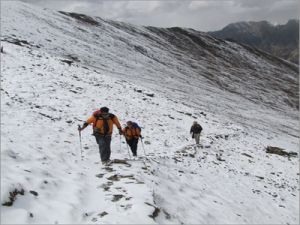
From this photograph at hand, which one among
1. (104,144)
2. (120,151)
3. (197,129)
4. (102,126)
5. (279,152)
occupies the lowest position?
(279,152)

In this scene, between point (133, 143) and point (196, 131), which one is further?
point (196, 131)

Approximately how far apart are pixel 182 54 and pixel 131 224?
80600mm

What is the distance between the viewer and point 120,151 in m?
17.5

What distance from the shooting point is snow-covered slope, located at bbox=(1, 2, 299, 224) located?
952 cm

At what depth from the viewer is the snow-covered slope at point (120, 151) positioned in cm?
952

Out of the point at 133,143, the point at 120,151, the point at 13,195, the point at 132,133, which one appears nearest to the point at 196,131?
the point at 120,151

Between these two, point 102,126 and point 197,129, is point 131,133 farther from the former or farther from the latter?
point 197,129

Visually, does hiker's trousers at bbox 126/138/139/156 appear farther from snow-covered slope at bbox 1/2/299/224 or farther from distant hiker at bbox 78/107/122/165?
distant hiker at bbox 78/107/122/165

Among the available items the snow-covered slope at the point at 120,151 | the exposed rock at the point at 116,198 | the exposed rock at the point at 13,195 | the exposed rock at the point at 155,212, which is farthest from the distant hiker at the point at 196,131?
the exposed rock at the point at 13,195

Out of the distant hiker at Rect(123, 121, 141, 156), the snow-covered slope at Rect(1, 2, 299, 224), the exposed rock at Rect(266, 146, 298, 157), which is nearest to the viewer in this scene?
the snow-covered slope at Rect(1, 2, 299, 224)

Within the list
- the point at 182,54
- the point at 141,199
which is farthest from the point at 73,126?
the point at 182,54

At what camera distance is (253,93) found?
67.8 m

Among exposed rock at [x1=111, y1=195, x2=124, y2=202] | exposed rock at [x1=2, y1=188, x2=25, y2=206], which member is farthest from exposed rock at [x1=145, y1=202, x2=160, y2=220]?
exposed rock at [x1=2, y1=188, x2=25, y2=206]

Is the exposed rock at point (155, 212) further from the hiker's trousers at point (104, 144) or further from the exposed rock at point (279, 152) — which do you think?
the exposed rock at point (279, 152)
